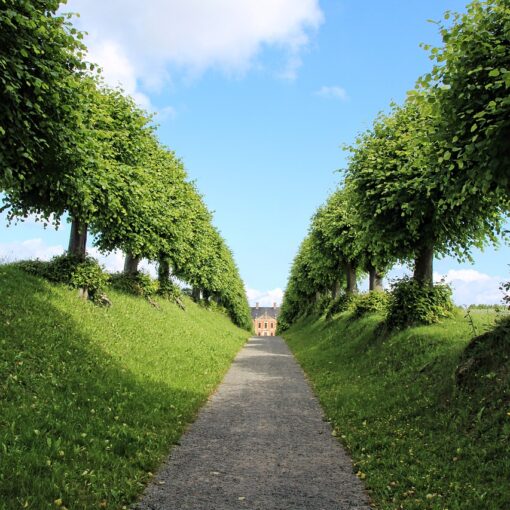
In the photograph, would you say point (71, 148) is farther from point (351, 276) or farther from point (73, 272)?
point (351, 276)

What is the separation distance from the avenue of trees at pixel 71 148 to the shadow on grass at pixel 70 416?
4.56 metres

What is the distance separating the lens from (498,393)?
1056 cm

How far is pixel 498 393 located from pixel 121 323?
54.8 ft

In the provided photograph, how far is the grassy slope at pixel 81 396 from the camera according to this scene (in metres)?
7.68

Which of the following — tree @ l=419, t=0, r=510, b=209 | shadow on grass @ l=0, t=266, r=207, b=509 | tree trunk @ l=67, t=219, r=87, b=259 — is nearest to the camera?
shadow on grass @ l=0, t=266, r=207, b=509

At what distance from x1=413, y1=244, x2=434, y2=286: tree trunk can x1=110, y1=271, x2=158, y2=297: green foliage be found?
61.4 ft

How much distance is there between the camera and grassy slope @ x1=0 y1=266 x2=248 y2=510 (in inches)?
303

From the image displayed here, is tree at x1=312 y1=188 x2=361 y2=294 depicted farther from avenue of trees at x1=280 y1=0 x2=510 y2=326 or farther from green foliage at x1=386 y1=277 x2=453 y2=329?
green foliage at x1=386 y1=277 x2=453 y2=329

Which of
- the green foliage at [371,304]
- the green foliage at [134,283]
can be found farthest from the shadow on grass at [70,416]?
the green foliage at [371,304]

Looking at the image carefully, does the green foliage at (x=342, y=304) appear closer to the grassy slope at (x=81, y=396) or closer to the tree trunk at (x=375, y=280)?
the tree trunk at (x=375, y=280)

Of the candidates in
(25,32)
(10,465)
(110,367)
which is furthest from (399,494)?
(25,32)

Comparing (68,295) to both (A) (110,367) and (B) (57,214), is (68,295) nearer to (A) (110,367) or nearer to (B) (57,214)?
(B) (57,214)

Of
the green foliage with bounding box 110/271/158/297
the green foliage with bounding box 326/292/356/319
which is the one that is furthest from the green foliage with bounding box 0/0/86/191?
the green foliage with bounding box 326/292/356/319

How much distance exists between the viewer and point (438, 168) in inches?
503
